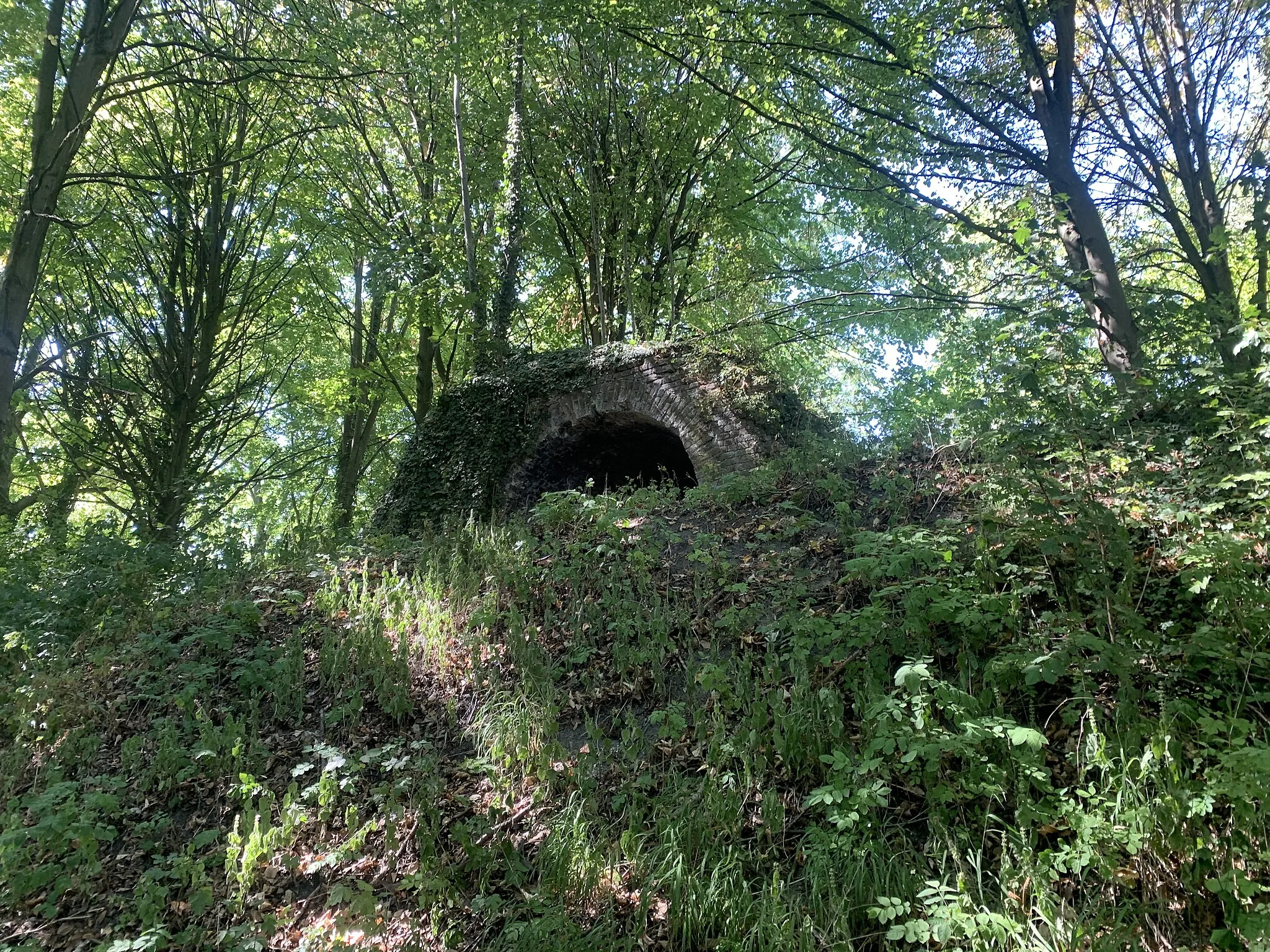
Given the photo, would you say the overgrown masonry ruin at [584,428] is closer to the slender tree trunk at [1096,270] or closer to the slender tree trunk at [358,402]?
the slender tree trunk at [1096,270]

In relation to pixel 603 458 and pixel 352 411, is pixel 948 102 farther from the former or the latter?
pixel 352 411

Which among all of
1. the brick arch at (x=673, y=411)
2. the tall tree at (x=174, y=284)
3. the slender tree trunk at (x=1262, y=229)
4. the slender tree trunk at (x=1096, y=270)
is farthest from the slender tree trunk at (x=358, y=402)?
the slender tree trunk at (x=1262, y=229)

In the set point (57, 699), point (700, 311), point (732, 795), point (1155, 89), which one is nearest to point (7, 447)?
point (57, 699)

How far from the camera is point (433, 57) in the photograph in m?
9.34

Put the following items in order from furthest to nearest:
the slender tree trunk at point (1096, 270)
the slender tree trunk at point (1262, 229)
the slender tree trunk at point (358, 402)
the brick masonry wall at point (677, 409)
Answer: the slender tree trunk at point (358, 402)
the brick masonry wall at point (677, 409)
the slender tree trunk at point (1096, 270)
the slender tree trunk at point (1262, 229)

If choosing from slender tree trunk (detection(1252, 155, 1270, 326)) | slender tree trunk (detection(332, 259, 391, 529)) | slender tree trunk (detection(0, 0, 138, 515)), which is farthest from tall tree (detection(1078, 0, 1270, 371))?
slender tree trunk (detection(332, 259, 391, 529))

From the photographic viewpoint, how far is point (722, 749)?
3480mm

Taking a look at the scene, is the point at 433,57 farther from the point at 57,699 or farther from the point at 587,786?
the point at 587,786

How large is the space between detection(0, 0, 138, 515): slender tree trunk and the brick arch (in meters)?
4.81

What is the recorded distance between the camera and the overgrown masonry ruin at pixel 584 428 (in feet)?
25.1

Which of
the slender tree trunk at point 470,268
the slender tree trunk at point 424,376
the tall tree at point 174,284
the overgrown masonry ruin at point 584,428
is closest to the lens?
the overgrown masonry ruin at point 584,428

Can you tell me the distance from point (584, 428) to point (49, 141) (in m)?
5.75

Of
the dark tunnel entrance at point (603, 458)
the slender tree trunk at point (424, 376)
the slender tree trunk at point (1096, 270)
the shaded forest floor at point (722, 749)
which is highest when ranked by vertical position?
the slender tree trunk at point (424, 376)

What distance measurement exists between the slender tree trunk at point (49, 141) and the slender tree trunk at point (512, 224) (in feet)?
15.7
